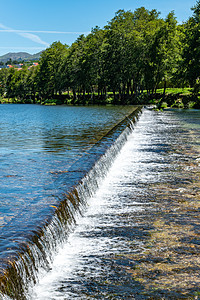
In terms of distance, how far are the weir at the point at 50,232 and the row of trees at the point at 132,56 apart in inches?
1646

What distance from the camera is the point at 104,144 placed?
47.6ft

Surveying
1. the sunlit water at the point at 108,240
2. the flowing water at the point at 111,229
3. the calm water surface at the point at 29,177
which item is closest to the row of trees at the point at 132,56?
the calm water surface at the point at 29,177

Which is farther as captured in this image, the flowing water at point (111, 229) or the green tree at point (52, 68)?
the green tree at point (52, 68)

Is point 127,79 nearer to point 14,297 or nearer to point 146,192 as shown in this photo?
point 146,192

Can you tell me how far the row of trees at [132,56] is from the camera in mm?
52531

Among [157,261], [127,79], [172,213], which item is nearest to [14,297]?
[157,261]

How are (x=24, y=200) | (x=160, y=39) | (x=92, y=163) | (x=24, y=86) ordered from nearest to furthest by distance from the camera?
(x=24, y=200)
(x=92, y=163)
(x=160, y=39)
(x=24, y=86)

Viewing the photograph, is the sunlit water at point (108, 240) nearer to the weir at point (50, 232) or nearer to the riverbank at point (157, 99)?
the weir at point (50, 232)

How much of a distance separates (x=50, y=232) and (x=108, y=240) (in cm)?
104

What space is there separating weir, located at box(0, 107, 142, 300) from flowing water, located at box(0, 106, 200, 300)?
0.05 m

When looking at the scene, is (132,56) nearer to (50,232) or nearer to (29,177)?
(29,177)

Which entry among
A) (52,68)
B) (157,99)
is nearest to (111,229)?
(157,99)

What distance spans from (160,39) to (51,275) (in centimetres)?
5799

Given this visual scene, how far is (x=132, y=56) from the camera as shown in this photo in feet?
214
